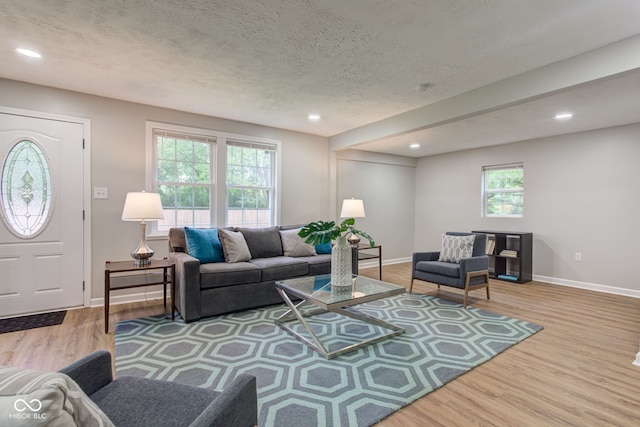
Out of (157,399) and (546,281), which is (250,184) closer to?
(157,399)

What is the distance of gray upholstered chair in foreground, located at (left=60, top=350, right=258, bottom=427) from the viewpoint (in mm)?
1011

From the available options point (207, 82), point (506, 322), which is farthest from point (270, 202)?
point (506, 322)

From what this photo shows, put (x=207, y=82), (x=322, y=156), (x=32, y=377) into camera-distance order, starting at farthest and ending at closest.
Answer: (x=322, y=156)
(x=207, y=82)
(x=32, y=377)

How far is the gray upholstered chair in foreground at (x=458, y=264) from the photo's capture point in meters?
3.68

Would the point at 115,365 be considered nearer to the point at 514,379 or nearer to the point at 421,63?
the point at 514,379

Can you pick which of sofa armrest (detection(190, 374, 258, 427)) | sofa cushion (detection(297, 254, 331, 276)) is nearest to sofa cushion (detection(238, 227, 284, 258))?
sofa cushion (detection(297, 254, 331, 276))

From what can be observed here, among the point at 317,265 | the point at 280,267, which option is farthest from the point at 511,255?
the point at 280,267

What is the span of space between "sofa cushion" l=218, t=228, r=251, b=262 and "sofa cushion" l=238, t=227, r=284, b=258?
0.22m

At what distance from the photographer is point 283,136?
5004mm

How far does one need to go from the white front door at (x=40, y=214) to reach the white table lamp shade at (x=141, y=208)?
776 millimetres

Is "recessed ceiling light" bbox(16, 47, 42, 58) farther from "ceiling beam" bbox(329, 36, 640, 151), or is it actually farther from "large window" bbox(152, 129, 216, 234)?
"ceiling beam" bbox(329, 36, 640, 151)

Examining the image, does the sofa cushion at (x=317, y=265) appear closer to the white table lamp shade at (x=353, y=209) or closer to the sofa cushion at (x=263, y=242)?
the sofa cushion at (x=263, y=242)

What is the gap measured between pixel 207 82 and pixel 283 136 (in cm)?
192

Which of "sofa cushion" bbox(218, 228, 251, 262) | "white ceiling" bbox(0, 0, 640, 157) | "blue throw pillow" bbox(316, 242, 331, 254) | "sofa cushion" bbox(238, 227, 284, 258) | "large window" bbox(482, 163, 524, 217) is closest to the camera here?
"white ceiling" bbox(0, 0, 640, 157)
